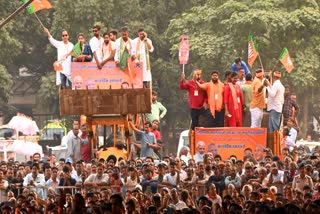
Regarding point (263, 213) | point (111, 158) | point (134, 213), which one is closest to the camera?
point (263, 213)

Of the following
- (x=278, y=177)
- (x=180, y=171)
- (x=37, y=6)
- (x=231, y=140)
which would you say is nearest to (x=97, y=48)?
(x=231, y=140)

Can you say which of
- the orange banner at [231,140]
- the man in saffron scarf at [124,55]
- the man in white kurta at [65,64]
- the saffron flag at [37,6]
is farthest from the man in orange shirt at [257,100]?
the saffron flag at [37,6]

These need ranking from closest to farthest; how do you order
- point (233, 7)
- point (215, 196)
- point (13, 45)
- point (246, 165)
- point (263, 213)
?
point (263, 213) < point (215, 196) < point (246, 165) < point (233, 7) < point (13, 45)

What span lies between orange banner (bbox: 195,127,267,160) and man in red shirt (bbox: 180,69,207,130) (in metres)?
0.55

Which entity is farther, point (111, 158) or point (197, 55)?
point (197, 55)

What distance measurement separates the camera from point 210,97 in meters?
→ 32.0

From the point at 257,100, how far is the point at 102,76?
3.39m

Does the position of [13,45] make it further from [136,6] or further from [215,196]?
[215,196]

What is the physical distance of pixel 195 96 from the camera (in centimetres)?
3225

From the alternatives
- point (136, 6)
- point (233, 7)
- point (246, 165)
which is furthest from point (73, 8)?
point (246, 165)

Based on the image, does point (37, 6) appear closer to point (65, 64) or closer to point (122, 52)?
point (65, 64)

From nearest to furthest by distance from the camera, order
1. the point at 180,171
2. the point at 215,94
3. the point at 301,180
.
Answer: the point at 301,180
the point at 180,171
the point at 215,94

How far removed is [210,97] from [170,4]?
25.4 metres

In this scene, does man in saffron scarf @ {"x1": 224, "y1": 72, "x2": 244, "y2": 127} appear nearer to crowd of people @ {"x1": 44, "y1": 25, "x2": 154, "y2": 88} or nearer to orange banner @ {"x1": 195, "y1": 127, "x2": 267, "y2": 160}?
orange banner @ {"x1": 195, "y1": 127, "x2": 267, "y2": 160}
